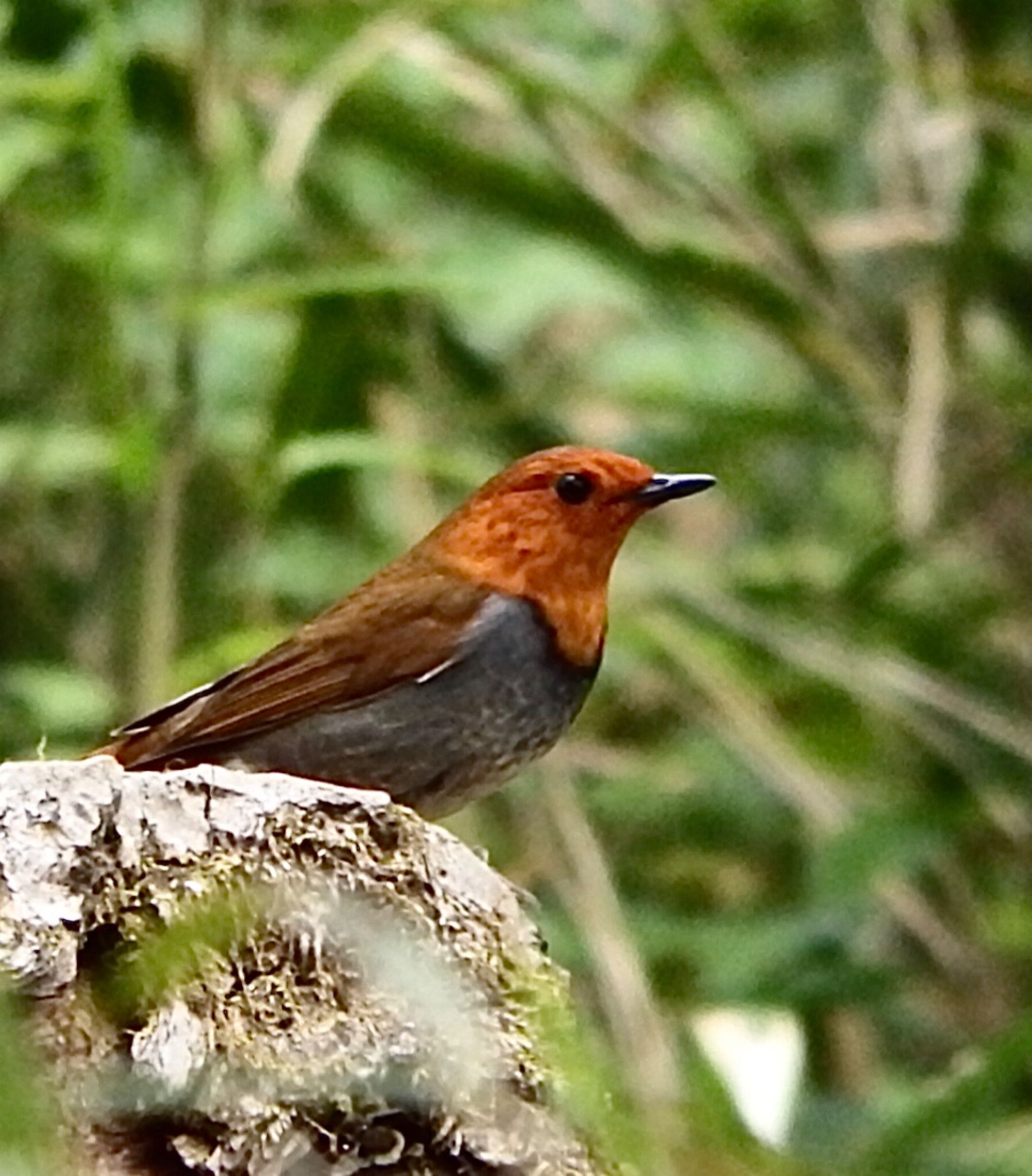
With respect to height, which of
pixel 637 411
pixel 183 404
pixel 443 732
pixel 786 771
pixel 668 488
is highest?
pixel 183 404

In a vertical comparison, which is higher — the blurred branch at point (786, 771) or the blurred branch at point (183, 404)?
the blurred branch at point (183, 404)

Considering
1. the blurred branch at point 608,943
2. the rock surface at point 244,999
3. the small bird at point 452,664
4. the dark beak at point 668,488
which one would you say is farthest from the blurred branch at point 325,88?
the rock surface at point 244,999

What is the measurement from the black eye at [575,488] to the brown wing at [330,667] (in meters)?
0.19

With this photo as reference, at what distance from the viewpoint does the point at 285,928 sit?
1.67 metres

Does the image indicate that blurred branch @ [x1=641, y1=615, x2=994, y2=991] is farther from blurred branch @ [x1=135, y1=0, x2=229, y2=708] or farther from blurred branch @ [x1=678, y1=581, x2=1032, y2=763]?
blurred branch @ [x1=135, y1=0, x2=229, y2=708]

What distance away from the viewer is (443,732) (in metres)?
2.94

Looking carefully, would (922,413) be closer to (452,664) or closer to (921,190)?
Answer: (921,190)

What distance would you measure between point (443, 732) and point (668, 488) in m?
0.48

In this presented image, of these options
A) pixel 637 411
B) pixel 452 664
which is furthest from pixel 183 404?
pixel 637 411

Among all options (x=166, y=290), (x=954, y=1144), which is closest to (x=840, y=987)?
(x=954, y=1144)

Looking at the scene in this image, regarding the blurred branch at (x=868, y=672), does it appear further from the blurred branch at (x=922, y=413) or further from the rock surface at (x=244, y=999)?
the rock surface at (x=244, y=999)

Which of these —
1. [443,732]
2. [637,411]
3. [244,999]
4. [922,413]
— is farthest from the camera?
[637,411]

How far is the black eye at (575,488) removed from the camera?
3.14m

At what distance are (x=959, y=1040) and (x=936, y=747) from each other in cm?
94
